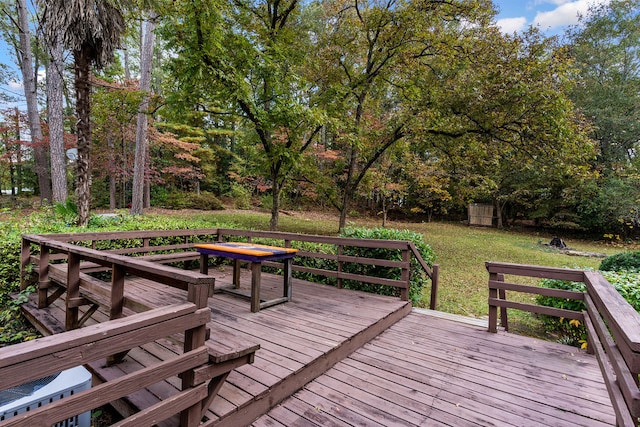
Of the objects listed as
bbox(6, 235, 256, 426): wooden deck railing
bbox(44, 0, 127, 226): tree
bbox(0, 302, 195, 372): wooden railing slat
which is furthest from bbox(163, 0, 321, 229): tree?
bbox(0, 302, 195, 372): wooden railing slat

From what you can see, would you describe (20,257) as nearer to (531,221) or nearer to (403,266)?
(403,266)

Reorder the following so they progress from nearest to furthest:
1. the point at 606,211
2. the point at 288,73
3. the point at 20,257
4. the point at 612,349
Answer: the point at 612,349
the point at 20,257
the point at 288,73
the point at 606,211

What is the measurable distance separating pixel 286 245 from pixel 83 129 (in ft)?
14.7

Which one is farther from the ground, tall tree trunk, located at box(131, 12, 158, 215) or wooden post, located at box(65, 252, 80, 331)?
tall tree trunk, located at box(131, 12, 158, 215)

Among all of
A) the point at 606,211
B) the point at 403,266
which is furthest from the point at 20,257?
the point at 606,211

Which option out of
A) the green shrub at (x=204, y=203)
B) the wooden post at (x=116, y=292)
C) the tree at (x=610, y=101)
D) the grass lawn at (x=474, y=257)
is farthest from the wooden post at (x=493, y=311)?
the green shrub at (x=204, y=203)

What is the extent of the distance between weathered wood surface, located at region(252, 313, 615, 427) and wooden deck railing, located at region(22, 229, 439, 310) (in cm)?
100

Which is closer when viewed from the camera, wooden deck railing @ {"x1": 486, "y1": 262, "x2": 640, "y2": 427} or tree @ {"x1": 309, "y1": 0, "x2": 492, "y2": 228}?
wooden deck railing @ {"x1": 486, "y1": 262, "x2": 640, "y2": 427}

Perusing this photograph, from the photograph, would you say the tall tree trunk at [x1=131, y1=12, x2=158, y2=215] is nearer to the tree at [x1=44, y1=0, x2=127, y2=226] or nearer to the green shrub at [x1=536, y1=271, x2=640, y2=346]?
the tree at [x1=44, y1=0, x2=127, y2=226]

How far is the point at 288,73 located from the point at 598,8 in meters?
18.3

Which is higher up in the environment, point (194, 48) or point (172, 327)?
point (194, 48)

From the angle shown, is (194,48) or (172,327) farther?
(194,48)

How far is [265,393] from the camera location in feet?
6.95

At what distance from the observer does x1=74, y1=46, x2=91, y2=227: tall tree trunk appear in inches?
228
